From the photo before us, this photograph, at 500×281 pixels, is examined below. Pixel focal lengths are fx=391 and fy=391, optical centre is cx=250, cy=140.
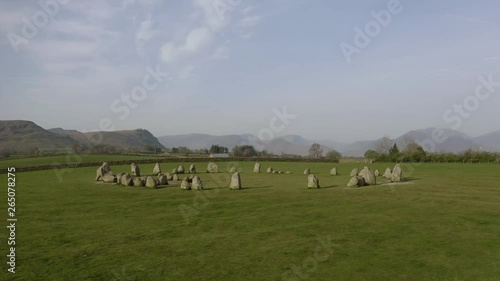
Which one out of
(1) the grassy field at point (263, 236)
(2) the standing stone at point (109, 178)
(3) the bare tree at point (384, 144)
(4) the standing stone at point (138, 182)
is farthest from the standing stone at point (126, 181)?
(3) the bare tree at point (384, 144)

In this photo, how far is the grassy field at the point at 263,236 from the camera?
513 inches

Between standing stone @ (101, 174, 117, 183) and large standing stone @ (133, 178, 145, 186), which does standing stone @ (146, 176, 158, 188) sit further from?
standing stone @ (101, 174, 117, 183)


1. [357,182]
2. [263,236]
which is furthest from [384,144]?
[263,236]

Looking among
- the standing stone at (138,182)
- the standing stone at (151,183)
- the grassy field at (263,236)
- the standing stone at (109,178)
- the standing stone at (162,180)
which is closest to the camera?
the grassy field at (263,236)

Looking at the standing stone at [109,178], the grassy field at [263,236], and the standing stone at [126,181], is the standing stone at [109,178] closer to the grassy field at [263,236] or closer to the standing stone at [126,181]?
the standing stone at [126,181]

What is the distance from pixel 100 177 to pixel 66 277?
30.0 metres

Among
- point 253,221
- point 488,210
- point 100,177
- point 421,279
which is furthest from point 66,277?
point 100,177

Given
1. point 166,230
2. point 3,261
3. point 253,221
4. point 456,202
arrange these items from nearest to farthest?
1. point 3,261
2. point 166,230
3. point 253,221
4. point 456,202

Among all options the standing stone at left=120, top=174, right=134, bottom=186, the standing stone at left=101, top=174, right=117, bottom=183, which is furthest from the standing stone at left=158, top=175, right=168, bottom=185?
the standing stone at left=101, top=174, right=117, bottom=183

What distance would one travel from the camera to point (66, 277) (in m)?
12.5

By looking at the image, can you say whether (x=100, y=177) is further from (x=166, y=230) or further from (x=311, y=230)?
(x=311, y=230)

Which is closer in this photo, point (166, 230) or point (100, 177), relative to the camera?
point (166, 230)

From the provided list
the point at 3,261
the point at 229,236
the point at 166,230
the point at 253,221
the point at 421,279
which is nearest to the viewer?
the point at 421,279

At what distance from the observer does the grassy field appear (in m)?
13.0
